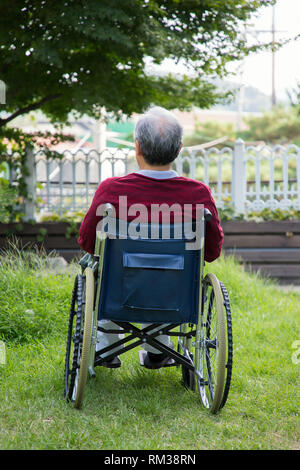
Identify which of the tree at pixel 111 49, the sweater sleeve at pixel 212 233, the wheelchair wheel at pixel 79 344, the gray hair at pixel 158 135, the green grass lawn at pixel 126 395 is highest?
the tree at pixel 111 49

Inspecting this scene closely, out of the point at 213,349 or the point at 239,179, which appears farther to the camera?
the point at 239,179

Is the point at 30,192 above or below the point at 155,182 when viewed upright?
below

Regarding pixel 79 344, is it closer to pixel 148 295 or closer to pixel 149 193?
pixel 148 295

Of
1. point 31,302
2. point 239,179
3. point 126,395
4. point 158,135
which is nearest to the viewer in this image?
point 158,135

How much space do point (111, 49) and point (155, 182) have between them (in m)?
3.22

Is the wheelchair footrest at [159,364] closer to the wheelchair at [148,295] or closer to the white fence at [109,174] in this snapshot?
the wheelchair at [148,295]

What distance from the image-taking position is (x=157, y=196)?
2.46m

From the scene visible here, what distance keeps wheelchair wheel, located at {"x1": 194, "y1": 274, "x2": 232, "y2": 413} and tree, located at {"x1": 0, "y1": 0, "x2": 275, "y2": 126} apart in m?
3.07

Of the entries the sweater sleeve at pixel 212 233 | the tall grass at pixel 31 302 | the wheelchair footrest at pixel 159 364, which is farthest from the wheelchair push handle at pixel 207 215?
the tall grass at pixel 31 302

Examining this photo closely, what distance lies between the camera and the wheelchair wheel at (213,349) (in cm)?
238

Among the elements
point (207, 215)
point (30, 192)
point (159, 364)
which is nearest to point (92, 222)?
point (207, 215)

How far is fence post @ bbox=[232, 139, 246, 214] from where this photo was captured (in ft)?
23.7

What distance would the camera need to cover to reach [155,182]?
2.48 meters
